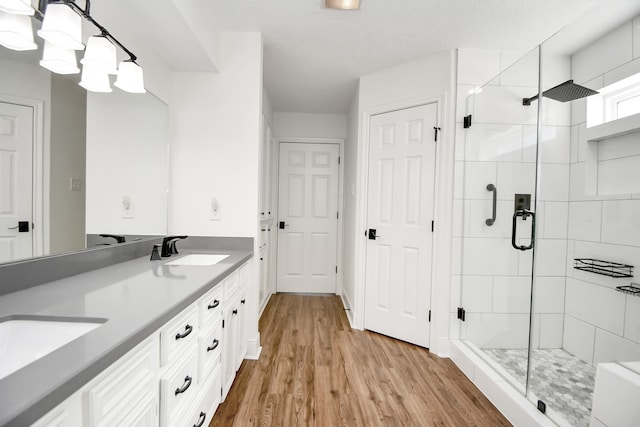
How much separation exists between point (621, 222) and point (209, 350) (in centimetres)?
233

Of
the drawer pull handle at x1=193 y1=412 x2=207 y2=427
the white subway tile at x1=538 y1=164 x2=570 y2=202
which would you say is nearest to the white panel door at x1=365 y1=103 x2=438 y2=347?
the white subway tile at x1=538 y1=164 x2=570 y2=202

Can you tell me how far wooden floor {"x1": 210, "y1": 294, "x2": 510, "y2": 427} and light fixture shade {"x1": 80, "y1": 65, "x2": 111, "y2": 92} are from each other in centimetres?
171

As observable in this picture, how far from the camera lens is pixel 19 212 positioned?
988 mm

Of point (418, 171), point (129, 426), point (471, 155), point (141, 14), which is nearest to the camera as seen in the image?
point (129, 426)

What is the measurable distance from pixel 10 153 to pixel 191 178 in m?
1.17

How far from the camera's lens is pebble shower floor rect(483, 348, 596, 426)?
1.49 metres

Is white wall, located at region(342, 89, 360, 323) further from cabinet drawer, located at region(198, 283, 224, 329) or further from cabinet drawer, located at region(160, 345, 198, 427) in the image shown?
cabinet drawer, located at region(160, 345, 198, 427)

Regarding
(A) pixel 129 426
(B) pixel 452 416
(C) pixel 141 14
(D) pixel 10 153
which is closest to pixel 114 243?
(D) pixel 10 153

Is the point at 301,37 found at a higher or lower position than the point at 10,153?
higher

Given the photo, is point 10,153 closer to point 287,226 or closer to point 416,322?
point 416,322

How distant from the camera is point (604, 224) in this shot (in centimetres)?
173

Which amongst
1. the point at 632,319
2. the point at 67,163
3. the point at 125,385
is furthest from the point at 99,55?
the point at 632,319

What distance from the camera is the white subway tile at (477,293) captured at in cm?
216

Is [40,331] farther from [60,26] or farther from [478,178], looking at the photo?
[478,178]
